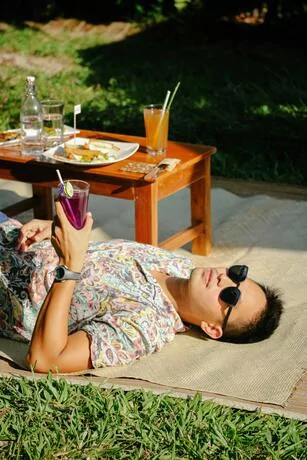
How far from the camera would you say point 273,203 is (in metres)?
5.97

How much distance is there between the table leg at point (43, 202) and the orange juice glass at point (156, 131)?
106 cm

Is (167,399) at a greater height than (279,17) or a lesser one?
lesser

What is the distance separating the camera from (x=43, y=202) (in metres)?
5.77

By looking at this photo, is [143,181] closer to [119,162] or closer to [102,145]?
[119,162]

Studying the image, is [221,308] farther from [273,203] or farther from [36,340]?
[273,203]

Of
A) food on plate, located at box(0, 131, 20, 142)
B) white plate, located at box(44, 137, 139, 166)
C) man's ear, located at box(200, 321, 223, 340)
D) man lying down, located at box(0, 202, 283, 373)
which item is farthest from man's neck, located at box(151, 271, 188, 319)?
food on plate, located at box(0, 131, 20, 142)

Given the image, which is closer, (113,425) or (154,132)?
(113,425)

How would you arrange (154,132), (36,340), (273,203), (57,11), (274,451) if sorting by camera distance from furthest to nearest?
(57,11) < (273,203) < (154,132) < (36,340) < (274,451)

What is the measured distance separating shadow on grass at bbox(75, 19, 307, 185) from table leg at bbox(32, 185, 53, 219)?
1456 mm

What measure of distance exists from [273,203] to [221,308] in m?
2.29

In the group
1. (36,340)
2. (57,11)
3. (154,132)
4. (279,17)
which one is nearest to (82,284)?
(36,340)

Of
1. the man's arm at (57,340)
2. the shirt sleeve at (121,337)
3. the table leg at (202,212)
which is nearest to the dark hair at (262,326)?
the shirt sleeve at (121,337)

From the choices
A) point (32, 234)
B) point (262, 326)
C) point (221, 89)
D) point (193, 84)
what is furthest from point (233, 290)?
point (193, 84)

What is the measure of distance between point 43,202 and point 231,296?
233 cm
